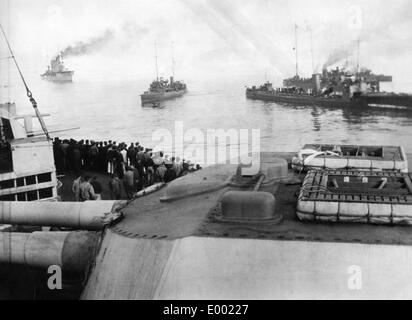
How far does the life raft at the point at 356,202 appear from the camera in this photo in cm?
436

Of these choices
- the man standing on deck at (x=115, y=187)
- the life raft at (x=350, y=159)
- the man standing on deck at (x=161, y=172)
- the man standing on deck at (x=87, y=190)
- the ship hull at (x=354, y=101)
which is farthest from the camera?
the ship hull at (x=354, y=101)

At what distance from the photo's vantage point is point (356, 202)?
4422 millimetres

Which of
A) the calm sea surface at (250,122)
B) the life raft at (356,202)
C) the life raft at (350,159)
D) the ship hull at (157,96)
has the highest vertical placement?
the ship hull at (157,96)

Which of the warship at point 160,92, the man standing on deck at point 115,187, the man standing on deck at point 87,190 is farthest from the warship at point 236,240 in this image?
the warship at point 160,92

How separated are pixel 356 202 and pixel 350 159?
185 centimetres

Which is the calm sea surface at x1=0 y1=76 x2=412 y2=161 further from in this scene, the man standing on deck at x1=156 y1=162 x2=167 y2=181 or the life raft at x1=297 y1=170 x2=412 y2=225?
the life raft at x1=297 y1=170 x2=412 y2=225

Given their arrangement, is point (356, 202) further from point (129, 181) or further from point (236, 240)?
point (129, 181)

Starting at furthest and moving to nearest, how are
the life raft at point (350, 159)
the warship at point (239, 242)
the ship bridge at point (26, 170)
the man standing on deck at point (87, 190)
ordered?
the ship bridge at point (26, 170) < the man standing on deck at point (87, 190) < the life raft at point (350, 159) < the warship at point (239, 242)

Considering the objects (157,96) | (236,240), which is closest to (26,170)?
(236,240)

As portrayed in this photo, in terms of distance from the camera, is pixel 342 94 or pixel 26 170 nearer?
pixel 26 170

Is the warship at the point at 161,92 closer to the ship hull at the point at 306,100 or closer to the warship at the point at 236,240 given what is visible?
the ship hull at the point at 306,100

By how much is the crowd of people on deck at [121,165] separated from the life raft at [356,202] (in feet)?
18.4

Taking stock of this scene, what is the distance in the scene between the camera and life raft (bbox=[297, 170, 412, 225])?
4363 mm

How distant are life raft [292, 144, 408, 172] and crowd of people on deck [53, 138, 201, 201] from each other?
13.6 feet
